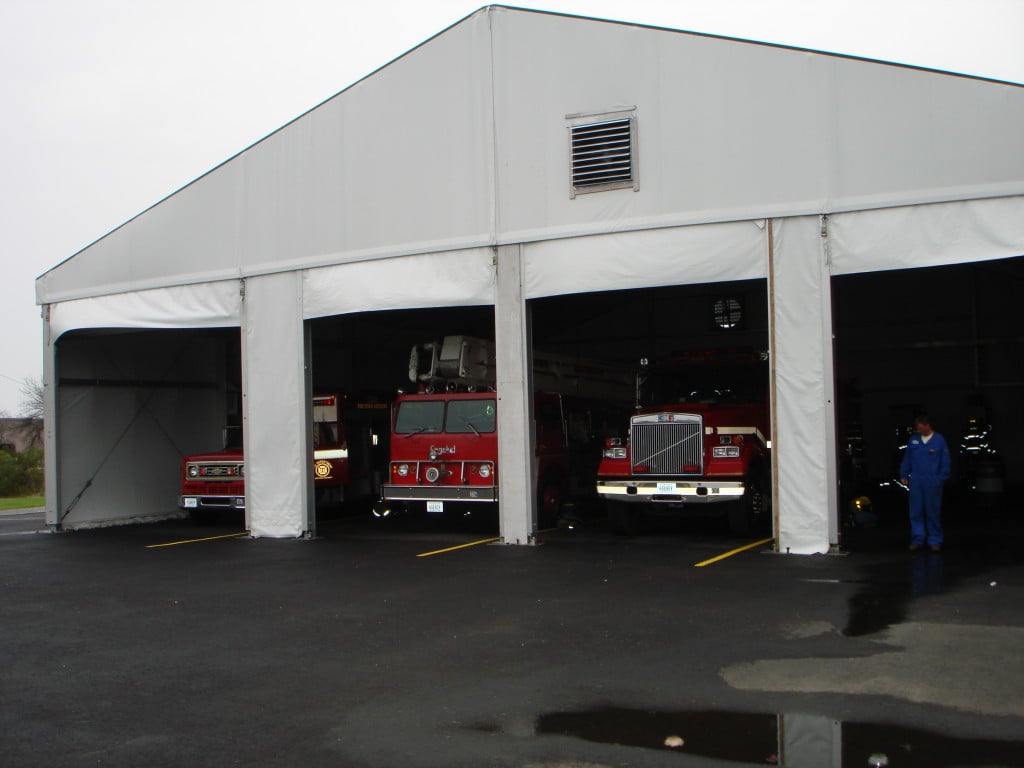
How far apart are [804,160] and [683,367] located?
176 inches

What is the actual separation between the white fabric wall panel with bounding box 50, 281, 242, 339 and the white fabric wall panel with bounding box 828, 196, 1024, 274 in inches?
380

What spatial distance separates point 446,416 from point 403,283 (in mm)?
2643

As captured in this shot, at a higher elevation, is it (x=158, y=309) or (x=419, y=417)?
(x=158, y=309)

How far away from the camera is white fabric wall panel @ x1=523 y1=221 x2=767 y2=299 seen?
540 inches

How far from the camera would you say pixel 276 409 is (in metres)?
16.8

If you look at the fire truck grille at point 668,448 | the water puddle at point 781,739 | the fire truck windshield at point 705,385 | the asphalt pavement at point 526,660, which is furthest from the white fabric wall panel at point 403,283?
the water puddle at point 781,739

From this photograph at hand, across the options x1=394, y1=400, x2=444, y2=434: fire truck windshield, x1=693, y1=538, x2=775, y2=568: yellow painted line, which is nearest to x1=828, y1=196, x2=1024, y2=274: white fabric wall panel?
x1=693, y1=538, x2=775, y2=568: yellow painted line

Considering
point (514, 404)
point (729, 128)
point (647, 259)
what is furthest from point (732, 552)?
point (729, 128)

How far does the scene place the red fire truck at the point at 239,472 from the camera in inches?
750

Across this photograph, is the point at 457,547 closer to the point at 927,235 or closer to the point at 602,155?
the point at 602,155

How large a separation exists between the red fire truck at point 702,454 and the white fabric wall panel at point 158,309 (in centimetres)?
689

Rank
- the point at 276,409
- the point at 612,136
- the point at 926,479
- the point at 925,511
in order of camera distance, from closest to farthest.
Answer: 1. the point at 926,479
2. the point at 925,511
3. the point at 612,136
4. the point at 276,409

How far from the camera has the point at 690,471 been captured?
1479 cm

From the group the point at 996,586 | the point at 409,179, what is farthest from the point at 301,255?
the point at 996,586
